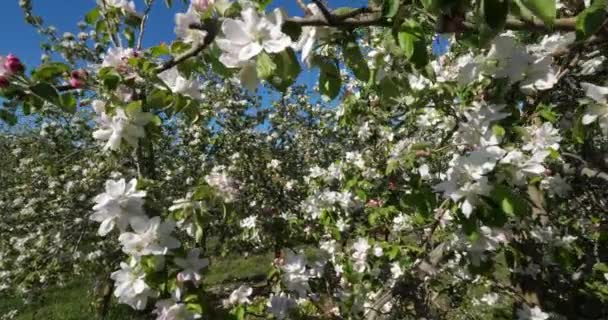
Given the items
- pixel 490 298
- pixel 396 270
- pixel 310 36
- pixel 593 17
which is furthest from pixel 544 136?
pixel 490 298

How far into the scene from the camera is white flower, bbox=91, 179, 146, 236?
4.94 ft

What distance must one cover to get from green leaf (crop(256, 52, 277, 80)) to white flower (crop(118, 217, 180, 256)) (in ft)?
1.82

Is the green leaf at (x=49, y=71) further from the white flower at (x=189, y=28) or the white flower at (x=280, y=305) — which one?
the white flower at (x=280, y=305)

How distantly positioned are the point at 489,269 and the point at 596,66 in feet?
3.32

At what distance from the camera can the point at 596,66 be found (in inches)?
84.7

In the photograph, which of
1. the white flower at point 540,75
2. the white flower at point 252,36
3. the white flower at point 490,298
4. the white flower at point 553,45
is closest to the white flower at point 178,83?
the white flower at point 252,36

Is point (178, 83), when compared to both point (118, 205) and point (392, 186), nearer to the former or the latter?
point (118, 205)

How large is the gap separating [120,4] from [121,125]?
0.71 meters

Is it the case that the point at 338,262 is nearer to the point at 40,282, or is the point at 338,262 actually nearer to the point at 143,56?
the point at 143,56

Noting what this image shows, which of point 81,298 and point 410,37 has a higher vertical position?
point 410,37

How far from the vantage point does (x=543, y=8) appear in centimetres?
81

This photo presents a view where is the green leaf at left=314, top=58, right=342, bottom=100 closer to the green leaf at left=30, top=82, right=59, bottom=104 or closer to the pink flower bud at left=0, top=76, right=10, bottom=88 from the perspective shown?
the green leaf at left=30, top=82, right=59, bottom=104

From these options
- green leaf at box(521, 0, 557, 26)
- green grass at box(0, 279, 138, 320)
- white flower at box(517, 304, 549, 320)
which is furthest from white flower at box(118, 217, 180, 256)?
green grass at box(0, 279, 138, 320)

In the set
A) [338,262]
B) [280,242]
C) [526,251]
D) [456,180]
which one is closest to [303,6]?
[456,180]
